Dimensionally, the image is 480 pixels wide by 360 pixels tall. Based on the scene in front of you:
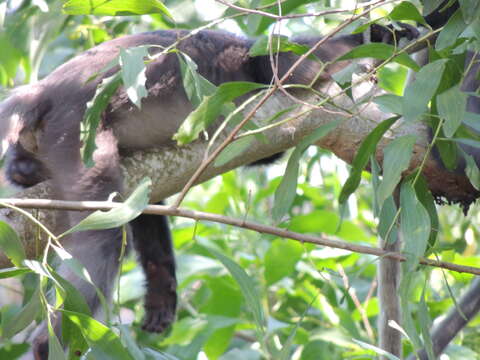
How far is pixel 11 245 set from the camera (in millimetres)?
1316

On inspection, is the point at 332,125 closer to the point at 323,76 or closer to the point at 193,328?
the point at 323,76

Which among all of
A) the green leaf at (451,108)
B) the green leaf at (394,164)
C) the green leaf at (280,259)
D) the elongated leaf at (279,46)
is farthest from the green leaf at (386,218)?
the green leaf at (280,259)

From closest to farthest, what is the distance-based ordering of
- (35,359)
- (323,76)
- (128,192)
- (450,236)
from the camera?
(35,359), (128,192), (323,76), (450,236)

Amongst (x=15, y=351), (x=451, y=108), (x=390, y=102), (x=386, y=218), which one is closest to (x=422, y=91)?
(x=451, y=108)

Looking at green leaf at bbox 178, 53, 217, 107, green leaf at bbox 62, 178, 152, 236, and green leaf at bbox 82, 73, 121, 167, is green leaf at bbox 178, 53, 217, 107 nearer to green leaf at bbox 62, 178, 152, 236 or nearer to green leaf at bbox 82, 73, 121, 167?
green leaf at bbox 82, 73, 121, 167

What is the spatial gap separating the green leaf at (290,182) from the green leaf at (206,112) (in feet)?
0.63

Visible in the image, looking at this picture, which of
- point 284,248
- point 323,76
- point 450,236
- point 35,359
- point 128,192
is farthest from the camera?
point 450,236

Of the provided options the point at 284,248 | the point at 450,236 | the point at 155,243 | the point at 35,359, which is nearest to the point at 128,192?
the point at 35,359

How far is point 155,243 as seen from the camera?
2.72 meters

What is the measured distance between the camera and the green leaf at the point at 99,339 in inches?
52.0

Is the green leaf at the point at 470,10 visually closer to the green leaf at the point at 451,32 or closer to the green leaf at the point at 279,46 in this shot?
the green leaf at the point at 451,32

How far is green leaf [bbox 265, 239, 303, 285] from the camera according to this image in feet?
10.1

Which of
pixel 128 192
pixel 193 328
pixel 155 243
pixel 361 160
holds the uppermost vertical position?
pixel 361 160

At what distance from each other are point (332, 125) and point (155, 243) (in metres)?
1.32
